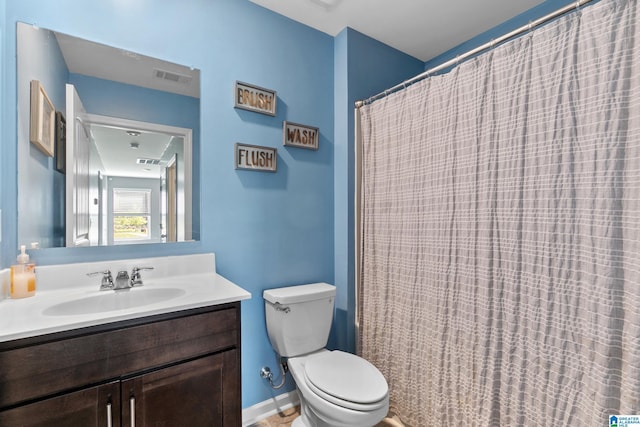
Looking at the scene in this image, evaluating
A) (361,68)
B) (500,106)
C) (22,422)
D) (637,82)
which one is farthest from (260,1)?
(22,422)

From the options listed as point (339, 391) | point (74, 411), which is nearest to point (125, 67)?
point (74, 411)

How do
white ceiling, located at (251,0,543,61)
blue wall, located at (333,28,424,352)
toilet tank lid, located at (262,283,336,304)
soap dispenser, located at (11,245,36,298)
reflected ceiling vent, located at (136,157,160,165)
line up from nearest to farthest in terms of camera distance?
soap dispenser, located at (11,245,36,298)
reflected ceiling vent, located at (136,157,160,165)
toilet tank lid, located at (262,283,336,304)
white ceiling, located at (251,0,543,61)
blue wall, located at (333,28,424,352)

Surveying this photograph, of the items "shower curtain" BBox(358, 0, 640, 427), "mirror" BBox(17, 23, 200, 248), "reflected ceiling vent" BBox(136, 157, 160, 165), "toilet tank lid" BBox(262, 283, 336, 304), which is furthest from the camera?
"toilet tank lid" BBox(262, 283, 336, 304)

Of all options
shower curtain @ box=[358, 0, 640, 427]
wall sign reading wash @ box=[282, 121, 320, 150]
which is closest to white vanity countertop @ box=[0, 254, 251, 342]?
wall sign reading wash @ box=[282, 121, 320, 150]

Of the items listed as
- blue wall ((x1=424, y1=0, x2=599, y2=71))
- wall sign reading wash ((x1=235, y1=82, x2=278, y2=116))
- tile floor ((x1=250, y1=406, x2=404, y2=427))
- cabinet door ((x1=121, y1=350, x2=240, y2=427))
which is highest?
blue wall ((x1=424, y1=0, x2=599, y2=71))

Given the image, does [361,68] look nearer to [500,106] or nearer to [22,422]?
[500,106]

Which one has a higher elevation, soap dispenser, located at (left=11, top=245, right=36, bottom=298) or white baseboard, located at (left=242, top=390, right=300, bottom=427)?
soap dispenser, located at (left=11, top=245, right=36, bottom=298)

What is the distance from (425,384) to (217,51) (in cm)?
214

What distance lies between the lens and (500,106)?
124 centimetres

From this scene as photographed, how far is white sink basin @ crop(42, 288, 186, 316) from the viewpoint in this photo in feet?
3.65

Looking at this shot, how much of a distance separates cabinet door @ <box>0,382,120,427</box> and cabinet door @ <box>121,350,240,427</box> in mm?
33

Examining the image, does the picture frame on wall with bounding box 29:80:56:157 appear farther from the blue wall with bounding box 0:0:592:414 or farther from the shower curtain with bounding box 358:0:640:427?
the shower curtain with bounding box 358:0:640:427

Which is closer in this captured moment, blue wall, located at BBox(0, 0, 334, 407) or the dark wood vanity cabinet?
the dark wood vanity cabinet

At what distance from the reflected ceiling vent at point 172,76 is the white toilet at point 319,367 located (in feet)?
4.04
